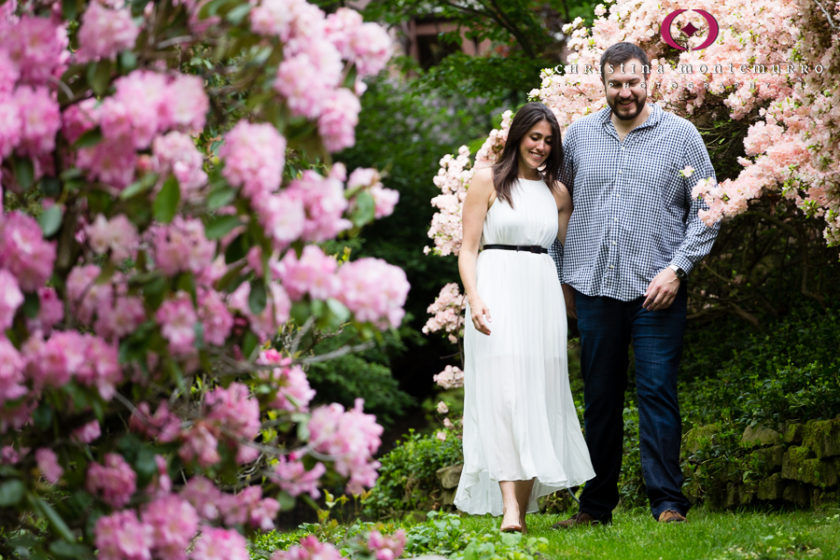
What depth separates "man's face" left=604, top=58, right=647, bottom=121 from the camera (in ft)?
15.5

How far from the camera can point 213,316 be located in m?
2.08

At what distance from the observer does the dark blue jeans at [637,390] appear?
460cm

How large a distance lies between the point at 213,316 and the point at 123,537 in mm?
512

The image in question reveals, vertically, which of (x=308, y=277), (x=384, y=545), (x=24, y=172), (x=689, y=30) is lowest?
(x=384, y=545)

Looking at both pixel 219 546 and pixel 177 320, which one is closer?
pixel 177 320

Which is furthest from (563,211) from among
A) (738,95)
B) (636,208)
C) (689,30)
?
(689,30)

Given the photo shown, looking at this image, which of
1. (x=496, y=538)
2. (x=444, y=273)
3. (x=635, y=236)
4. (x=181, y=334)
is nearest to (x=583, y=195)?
(x=635, y=236)

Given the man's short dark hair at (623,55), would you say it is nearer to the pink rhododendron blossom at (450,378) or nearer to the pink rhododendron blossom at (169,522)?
the pink rhododendron blossom at (169,522)

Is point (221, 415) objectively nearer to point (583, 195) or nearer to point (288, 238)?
point (288, 238)

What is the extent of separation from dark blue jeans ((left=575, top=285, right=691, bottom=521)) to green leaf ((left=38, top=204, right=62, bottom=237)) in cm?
315

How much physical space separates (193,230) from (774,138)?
3.47 m

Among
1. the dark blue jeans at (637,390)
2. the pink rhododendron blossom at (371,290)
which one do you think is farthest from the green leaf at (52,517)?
the dark blue jeans at (637,390)

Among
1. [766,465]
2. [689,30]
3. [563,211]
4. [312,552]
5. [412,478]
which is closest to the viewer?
[312,552]

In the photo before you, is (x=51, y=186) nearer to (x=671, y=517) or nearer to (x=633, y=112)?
(x=633, y=112)
